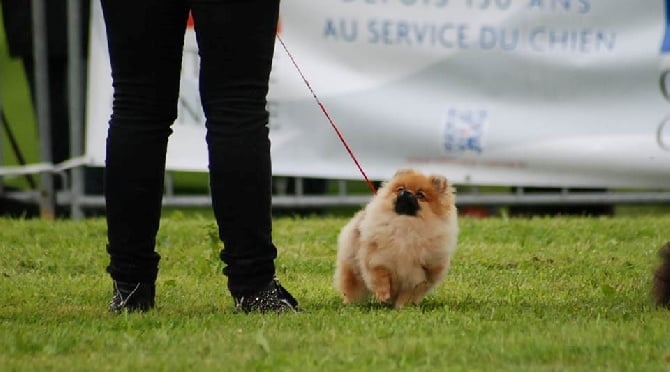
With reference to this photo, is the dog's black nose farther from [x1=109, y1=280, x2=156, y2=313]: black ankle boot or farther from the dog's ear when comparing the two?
[x1=109, y1=280, x2=156, y2=313]: black ankle boot

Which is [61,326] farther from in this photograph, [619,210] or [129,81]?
[619,210]

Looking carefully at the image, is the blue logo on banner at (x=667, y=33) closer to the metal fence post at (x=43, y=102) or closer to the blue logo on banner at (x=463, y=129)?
the blue logo on banner at (x=463, y=129)

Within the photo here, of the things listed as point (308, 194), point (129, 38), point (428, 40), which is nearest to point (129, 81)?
point (129, 38)

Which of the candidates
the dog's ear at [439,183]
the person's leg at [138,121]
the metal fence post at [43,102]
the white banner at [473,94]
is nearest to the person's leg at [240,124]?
the person's leg at [138,121]

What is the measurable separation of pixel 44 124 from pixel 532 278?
4313 millimetres

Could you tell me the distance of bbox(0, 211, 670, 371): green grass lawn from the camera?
4.20m

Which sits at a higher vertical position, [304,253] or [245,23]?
[245,23]

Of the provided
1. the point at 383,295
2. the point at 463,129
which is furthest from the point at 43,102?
the point at 383,295

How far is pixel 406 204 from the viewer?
545 centimetres

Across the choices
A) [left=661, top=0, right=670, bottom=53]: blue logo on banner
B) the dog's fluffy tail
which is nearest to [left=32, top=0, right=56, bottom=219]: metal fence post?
[left=661, top=0, right=670, bottom=53]: blue logo on banner

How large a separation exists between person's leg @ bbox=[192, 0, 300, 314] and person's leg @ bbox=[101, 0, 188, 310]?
0.13m

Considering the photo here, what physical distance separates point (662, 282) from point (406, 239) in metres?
0.91

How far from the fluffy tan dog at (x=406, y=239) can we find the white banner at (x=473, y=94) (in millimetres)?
3707

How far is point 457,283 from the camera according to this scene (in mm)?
6344
